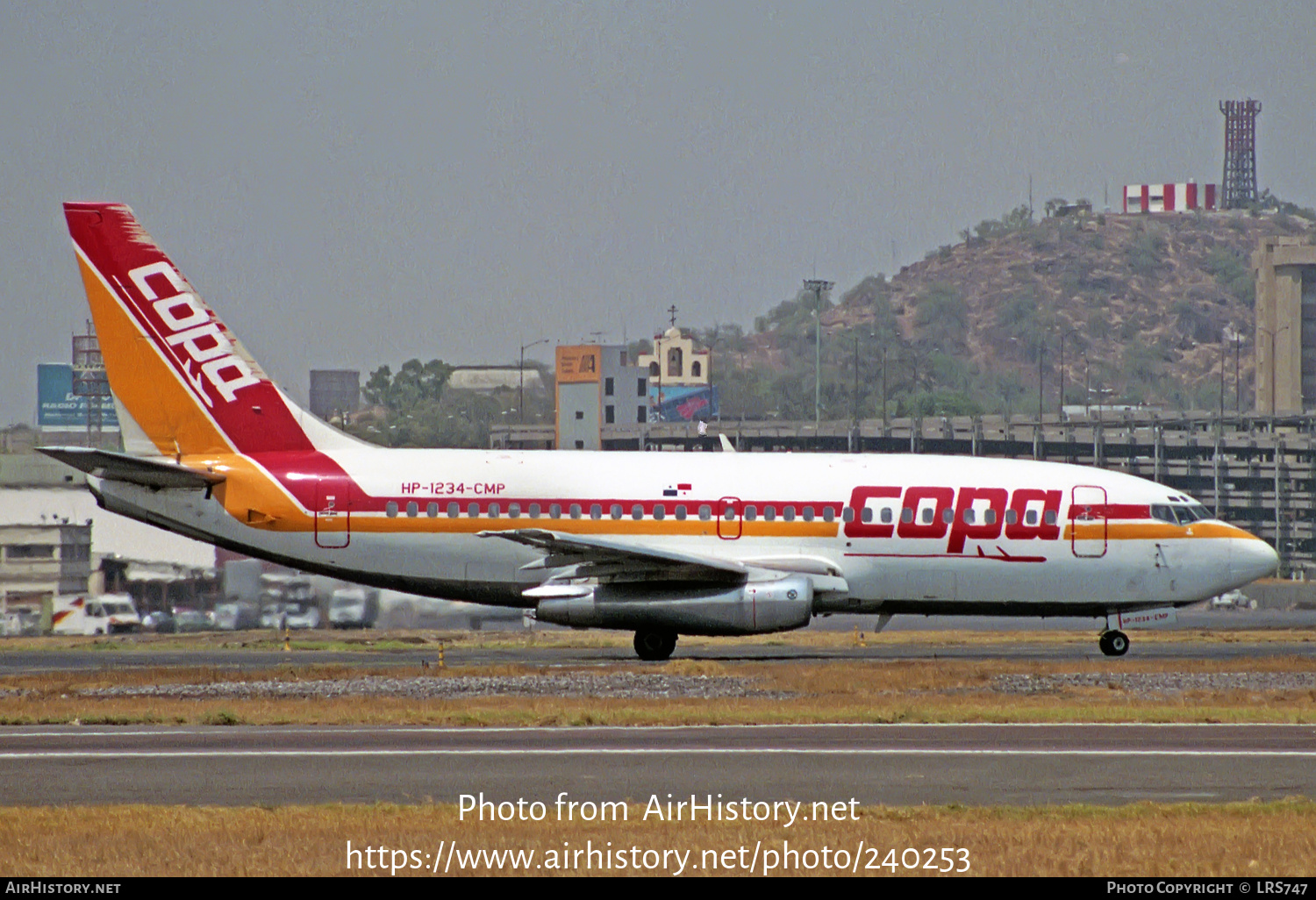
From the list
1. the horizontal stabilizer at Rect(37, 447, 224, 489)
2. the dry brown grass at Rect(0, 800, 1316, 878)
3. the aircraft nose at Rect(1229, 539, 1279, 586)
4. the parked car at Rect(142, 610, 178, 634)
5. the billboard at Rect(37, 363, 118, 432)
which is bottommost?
the parked car at Rect(142, 610, 178, 634)

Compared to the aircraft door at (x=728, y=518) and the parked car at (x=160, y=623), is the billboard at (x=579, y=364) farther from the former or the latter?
the aircraft door at (x=728, y=518)

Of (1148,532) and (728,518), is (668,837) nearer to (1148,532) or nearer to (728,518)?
(728,518)

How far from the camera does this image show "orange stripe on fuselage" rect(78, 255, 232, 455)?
36719mm

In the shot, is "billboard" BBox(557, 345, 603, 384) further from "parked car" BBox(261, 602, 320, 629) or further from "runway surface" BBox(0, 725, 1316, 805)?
"runway surface" BBox(0, 725, 1316, 805)

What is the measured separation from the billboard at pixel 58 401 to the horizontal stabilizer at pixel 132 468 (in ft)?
498

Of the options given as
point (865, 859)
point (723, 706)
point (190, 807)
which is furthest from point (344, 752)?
point (865, 859)

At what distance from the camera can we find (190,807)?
17203 millimetres

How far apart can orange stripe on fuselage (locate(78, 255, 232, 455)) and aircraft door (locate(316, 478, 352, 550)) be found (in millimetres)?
2393

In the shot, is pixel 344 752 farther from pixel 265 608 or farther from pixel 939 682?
pixel 265 608

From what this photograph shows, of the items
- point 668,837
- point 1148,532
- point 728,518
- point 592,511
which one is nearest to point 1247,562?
point 1148,532

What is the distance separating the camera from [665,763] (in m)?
20.5

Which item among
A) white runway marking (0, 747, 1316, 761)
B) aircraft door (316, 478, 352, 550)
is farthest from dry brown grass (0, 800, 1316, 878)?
aircraft door (316, 478, 352, 550)

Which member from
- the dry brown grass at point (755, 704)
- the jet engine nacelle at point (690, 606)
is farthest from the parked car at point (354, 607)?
the dry brown grass at point (755, 704)

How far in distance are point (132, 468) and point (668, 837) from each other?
22950mm
